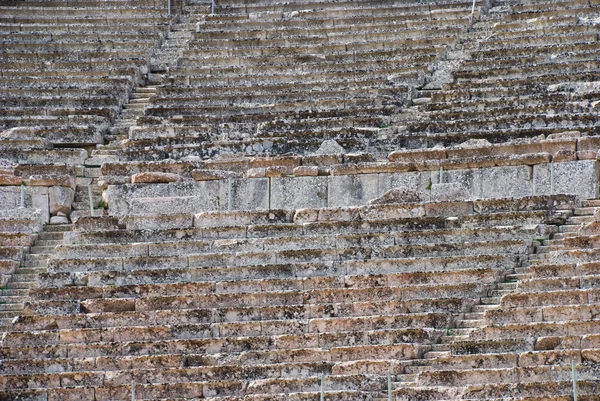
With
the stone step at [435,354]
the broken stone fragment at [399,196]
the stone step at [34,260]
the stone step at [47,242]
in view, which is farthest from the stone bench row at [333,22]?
the stone step at [435,354]

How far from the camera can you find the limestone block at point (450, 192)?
60.2 feet

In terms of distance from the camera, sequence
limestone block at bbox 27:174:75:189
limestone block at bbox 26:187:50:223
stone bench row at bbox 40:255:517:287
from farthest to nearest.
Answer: limestone block at bbox 27:174:75:189, limestone block at bbox 26:187:50:223, stone bench row at bbox 40:255:517:287

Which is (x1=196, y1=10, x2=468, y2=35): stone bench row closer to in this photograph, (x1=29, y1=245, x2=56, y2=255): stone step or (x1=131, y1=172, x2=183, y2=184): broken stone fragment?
(x1=131, y1=172, x2=183, y2=184): broken stone fragment

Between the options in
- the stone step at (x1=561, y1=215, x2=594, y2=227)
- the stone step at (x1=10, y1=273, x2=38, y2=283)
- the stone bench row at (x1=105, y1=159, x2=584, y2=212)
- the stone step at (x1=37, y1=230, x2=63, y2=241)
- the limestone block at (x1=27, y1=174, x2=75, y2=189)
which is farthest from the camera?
the limestone block at (x1=27, y1=174, x2=75, y2=189)

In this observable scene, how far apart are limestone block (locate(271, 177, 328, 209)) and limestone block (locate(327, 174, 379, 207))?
10 centimetres

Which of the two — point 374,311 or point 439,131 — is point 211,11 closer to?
point 439,131

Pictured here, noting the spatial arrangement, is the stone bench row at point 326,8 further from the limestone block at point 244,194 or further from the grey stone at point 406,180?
the limestone block at point 244,194

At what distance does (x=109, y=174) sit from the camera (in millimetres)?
20125

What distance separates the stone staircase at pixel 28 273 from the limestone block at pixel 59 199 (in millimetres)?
339

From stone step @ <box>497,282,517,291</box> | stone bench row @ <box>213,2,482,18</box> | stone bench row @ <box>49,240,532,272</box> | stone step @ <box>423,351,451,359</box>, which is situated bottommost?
stone step @ <box>423,351,451,359</box>

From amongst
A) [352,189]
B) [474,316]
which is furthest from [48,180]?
[474,316]

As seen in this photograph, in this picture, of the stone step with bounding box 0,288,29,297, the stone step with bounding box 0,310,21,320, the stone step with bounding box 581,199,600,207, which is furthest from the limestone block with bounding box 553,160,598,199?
the stone step with bounding box 0,310,21,320

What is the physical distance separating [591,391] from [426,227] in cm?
376

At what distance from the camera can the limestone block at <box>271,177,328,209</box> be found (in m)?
19.3
